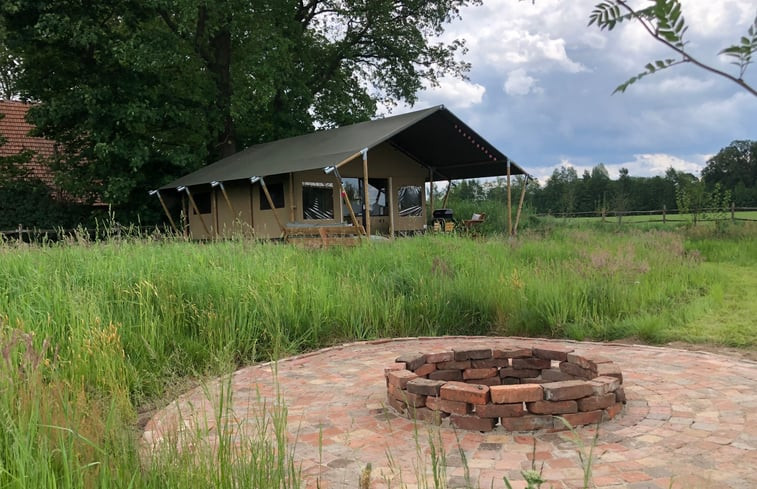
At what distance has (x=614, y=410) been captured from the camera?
10.6ft

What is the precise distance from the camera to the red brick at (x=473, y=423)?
10.2 ft

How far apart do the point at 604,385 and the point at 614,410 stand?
0.75 ft

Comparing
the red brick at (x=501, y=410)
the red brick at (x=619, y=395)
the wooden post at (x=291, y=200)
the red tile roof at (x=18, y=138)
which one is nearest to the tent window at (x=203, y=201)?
the wooden post at (x=291, y=200)

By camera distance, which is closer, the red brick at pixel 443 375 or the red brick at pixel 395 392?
the red brick at pixel 395 392

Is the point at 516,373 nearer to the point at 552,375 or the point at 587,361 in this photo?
the point at 552,375

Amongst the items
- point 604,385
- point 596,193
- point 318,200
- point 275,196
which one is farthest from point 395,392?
point 596,193

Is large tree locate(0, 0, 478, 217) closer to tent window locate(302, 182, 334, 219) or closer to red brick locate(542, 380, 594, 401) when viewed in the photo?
tent window locate(302, 182, 334, 219)

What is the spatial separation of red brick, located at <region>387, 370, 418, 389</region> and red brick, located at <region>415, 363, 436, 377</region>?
287 millimetres

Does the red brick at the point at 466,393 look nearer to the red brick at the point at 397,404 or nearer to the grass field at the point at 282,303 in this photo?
the red brick at the point at 397,404

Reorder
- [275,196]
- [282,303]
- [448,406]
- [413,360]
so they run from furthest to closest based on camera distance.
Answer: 1. [275,196]
2. [282,303]
3. [413,360]
4. [448,406]

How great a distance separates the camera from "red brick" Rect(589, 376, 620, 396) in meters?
3.12

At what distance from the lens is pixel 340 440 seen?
3031mm

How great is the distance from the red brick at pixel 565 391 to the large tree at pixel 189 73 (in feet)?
58.3

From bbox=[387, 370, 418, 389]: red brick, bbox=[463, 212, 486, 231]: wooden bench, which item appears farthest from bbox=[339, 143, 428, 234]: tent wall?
bbox=[387, 370, 418, 389]: red brick
